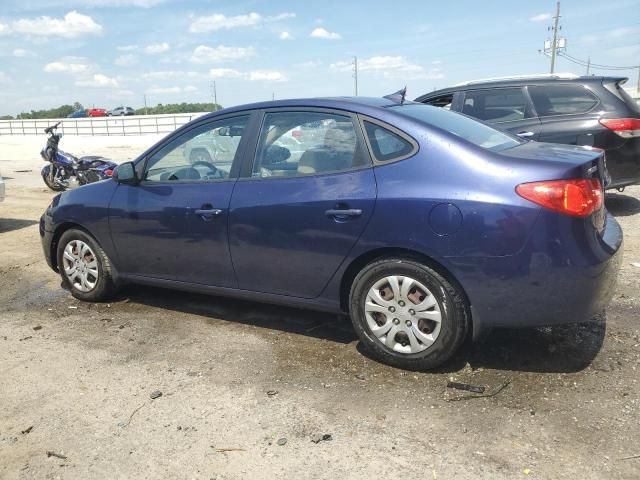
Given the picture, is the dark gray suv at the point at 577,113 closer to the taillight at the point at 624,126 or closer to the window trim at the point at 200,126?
the taillight at the point at 624,126

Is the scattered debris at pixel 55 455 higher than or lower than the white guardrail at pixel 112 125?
lower

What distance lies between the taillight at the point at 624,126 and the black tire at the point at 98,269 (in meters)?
5.76

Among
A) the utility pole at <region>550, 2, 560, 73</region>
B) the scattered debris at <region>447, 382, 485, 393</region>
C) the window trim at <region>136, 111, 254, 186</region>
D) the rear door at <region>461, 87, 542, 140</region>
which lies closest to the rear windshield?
the window trim at <region>136, 111, 254, 186</region>

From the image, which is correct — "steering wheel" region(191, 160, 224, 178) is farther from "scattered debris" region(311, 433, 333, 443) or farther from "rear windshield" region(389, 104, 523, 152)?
"scattered debris" region(311, 433, 333, 443)

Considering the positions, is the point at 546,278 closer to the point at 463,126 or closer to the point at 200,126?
the point at 463,126

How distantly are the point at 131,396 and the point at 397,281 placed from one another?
170 cm

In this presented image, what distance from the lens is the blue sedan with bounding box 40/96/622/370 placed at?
3.10 meters

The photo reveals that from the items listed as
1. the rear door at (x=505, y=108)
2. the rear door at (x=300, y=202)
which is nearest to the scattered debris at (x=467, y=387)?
the rear door at (x=300, y=202)

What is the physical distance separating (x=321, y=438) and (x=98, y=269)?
9.48 ft

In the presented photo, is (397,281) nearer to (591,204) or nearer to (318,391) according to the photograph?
(318,391)

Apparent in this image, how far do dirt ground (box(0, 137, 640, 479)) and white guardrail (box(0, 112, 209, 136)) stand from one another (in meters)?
29.3

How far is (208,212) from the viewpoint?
13.4 ft

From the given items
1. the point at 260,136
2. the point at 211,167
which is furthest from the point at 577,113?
the point at 211,167

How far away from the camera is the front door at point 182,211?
13.5ft
